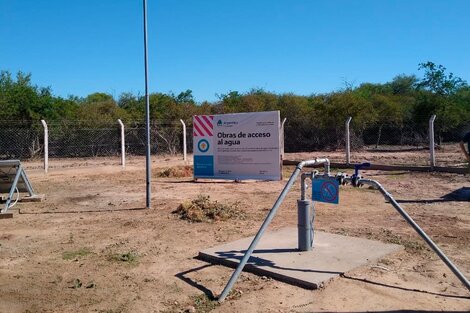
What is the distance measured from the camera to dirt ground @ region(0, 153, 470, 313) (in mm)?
4648

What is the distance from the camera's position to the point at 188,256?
20.7 feet

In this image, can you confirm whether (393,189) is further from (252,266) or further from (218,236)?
(252,266)

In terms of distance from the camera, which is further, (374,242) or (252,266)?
(374,242)

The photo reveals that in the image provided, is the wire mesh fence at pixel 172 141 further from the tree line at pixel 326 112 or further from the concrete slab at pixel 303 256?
the concrete slab at pixel 303 256

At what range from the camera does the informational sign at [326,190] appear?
217 inches

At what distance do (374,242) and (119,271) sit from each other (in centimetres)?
343

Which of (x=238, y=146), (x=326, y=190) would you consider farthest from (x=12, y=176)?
(x=326, y=190)

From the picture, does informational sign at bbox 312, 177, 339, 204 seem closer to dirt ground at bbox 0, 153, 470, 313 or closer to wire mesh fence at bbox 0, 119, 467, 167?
dirt ground at bbox 0, 153, 470, 313

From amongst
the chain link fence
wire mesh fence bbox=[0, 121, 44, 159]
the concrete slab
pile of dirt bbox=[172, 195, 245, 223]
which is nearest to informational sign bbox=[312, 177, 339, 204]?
the concrete slab

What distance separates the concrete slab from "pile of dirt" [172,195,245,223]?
1.66 metres

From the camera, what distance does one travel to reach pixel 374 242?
6527mm

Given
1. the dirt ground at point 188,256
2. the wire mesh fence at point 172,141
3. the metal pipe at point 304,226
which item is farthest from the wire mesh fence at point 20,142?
the metal pipe at point 304,226

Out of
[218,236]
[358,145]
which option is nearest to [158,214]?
[218,236]

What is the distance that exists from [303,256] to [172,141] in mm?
20650
